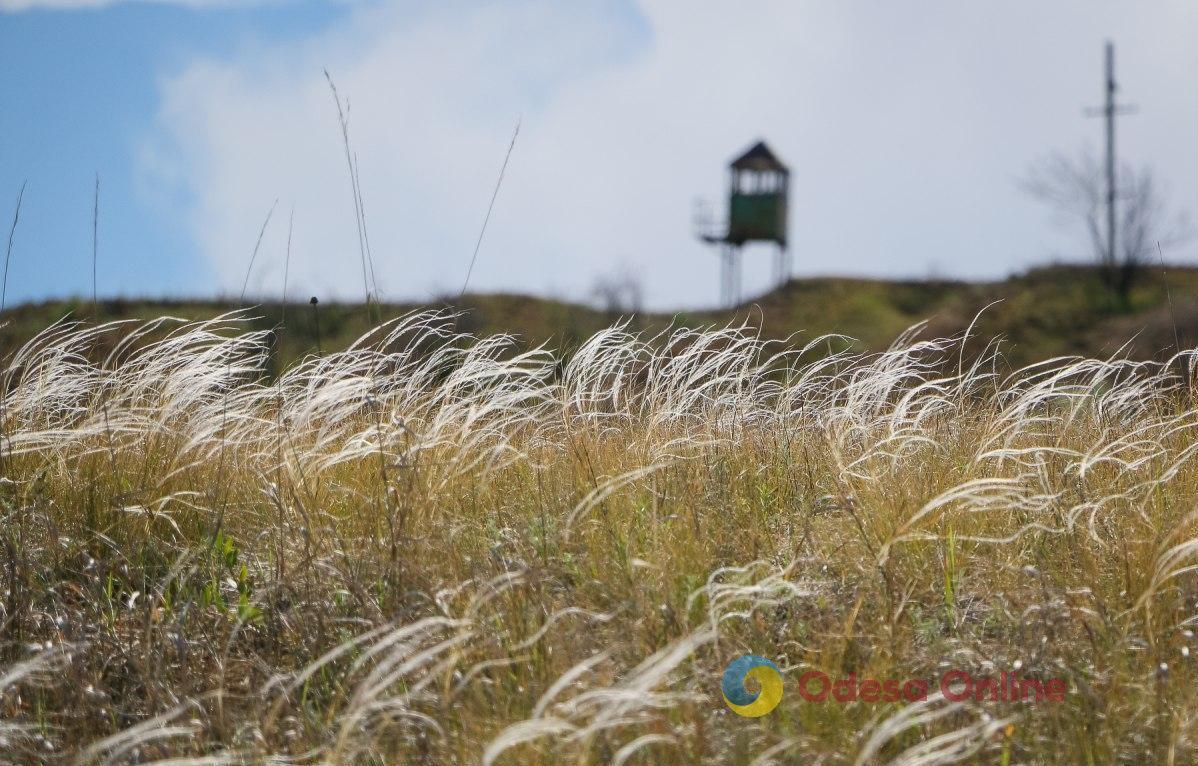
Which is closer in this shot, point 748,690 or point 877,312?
point 748,690

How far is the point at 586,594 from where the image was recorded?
261 cm

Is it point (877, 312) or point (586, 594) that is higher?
point (877, 312)

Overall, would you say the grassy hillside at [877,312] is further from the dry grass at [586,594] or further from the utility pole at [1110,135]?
the dry grass at [586,594]

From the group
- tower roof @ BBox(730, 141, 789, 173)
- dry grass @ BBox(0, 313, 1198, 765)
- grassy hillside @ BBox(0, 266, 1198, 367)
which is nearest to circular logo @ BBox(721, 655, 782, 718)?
dry grass @ BBox(0, 313, 1198, 765)

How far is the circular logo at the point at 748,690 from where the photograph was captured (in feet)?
6.96

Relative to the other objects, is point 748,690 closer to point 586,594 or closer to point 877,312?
point 586,594

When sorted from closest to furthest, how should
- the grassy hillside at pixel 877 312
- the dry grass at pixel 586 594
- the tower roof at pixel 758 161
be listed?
the dry grass at pixel 586 594, the grassy hillside at pixel 877 312, the tower roof at pixel 758 161

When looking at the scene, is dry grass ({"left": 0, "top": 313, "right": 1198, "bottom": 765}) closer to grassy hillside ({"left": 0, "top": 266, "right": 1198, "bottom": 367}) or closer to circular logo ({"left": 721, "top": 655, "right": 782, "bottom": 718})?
circular logo ({"left": 721, "top": 655, "right": 782, "bottom": 718})

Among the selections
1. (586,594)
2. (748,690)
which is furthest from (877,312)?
(748,690)

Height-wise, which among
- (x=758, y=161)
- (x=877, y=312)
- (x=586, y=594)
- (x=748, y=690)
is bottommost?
(x=748, y=690)

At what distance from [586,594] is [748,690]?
614mm

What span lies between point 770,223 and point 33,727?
91.9 feet

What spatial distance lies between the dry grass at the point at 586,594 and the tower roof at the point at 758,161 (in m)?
26.5

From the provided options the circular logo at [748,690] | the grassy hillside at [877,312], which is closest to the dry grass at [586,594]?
the circular logo at [748,690]
